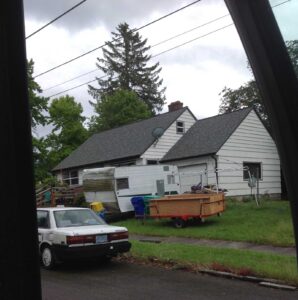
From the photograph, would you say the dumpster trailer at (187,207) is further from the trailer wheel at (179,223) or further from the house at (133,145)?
the house at (133,145)

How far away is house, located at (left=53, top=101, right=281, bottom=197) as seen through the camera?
26781 millimetres

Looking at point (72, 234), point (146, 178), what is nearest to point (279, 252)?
point (72, 234)

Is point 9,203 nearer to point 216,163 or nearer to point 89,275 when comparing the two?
point 89,275

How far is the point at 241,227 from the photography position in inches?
632

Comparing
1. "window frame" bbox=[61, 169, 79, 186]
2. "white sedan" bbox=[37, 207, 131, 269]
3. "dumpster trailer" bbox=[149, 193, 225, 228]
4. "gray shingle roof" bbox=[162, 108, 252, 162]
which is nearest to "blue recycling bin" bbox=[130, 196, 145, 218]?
"dumpster trailer" bbox=[149, 193, 225, 228]

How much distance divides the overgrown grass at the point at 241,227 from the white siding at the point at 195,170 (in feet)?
16.2

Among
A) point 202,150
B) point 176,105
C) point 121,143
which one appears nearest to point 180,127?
point 121,143

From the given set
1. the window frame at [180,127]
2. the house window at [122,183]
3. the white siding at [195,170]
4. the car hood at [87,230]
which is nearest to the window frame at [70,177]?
the window frame at [180,127]

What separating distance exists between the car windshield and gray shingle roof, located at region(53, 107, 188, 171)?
1592 cm

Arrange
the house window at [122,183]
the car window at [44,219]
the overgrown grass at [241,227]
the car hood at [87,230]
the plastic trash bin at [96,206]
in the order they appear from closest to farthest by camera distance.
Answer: the car hood at [87,230], the car window at [44,219], the overgrown grass at [241,227], the plastic trash bin at [96,206], the house window at [122,183]

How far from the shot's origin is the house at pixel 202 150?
26.8m

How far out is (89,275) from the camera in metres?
10.9

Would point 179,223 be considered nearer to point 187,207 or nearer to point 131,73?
point 187,207

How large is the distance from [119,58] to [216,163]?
1747 inches
